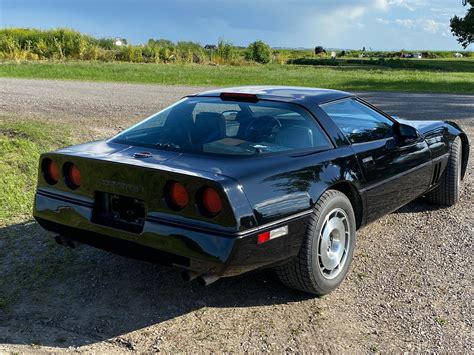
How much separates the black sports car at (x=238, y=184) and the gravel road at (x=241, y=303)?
30 centimetres

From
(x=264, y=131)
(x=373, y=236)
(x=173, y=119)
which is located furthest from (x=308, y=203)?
(x=373, y=236)

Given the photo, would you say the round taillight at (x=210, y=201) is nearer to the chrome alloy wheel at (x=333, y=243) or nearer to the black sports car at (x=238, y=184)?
the black sports car at (x=238, y=184)

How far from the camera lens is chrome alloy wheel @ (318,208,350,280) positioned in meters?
3.33

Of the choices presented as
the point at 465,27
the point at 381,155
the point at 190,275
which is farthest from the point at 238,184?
the point at 465,27

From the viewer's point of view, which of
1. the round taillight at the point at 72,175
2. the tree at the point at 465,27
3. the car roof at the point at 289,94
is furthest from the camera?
the tree at the point at 465,27

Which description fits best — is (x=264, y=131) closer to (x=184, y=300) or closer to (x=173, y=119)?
(x=173, y=119)

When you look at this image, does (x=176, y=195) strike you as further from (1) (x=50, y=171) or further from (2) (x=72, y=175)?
(1) (x=50, y=171)

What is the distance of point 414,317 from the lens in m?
3.13

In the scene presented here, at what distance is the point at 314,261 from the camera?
10.5 feet

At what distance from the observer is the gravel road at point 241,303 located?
287 cm

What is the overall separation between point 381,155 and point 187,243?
6.25 feet

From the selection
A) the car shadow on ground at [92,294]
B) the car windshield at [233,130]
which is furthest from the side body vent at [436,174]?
the car shadow on ground at [92,294]

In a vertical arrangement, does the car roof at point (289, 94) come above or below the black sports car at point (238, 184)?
above

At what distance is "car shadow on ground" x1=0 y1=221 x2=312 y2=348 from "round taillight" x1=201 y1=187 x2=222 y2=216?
2.39 feet
